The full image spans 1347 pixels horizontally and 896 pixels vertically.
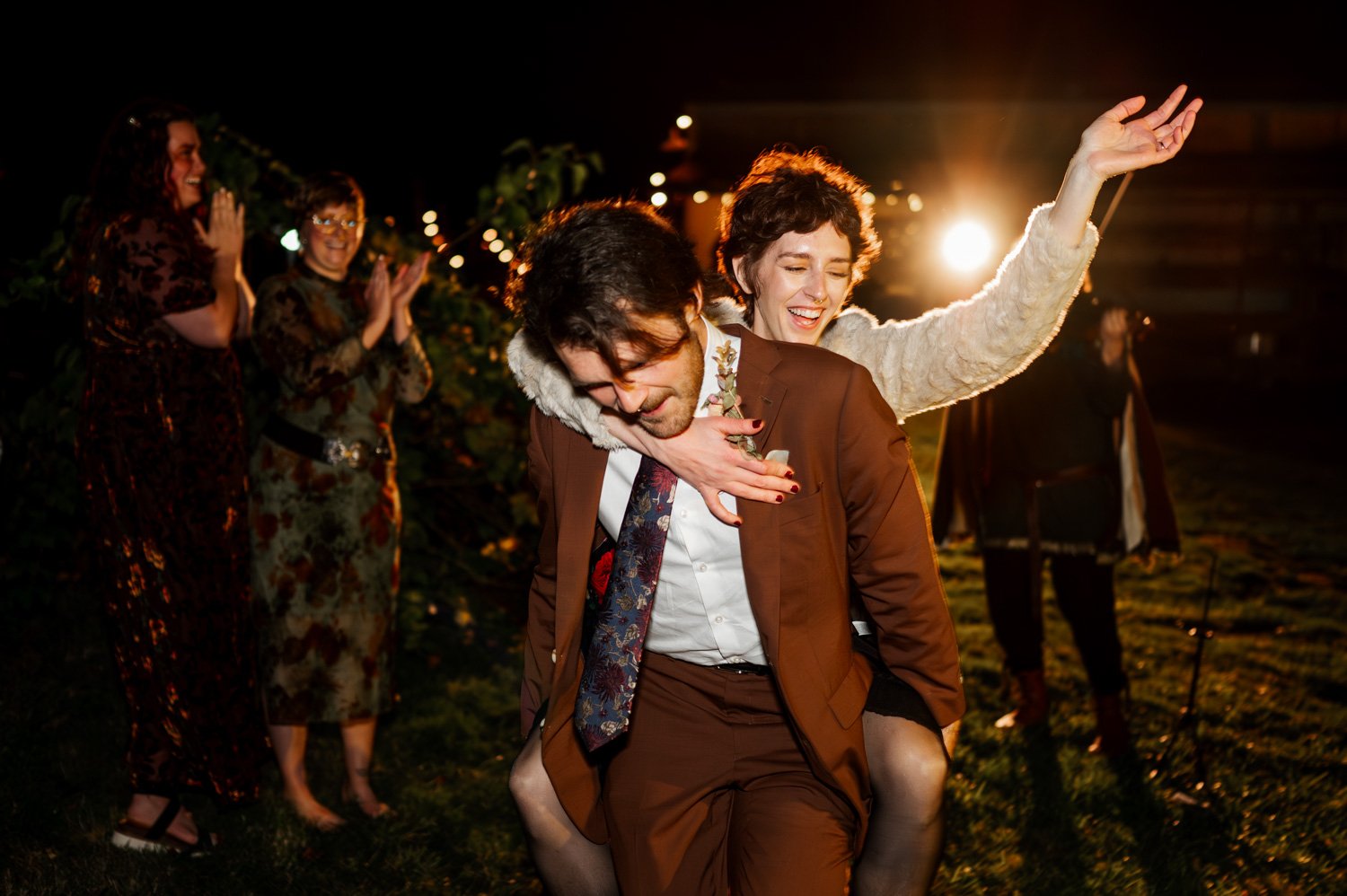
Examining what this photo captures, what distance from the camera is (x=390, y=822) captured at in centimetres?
416

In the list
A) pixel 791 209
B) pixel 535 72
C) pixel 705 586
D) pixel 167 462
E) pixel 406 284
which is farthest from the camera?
pixel 535 72

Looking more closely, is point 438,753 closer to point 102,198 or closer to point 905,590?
point 102,198

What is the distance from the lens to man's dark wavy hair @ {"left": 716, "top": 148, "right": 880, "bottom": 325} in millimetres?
2938

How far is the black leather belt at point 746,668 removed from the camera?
252cm

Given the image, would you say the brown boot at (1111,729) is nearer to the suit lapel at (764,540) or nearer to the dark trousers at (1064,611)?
the dark trousers at (1064,611)

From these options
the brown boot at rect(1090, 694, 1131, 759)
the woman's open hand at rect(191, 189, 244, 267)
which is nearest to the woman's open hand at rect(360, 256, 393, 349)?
the woman's open hand at rect(191, 189, 244, 267)

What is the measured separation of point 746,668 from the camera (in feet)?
8.30

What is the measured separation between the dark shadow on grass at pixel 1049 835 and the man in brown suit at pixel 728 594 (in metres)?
1.63

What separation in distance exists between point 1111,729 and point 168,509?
11.8 feet

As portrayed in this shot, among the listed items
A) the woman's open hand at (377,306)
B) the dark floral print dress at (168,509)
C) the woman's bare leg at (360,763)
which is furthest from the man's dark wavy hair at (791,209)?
the woman's bare leg at (360,763)

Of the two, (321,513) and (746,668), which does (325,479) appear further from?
(746,668)

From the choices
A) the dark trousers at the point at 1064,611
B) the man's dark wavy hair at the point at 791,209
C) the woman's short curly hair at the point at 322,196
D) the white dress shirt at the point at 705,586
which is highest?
the woman's short curly hair at the point at 322,196

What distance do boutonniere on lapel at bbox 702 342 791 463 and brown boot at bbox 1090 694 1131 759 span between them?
289 centimetres

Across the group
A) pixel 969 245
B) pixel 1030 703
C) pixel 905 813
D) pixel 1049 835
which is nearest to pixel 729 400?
pixel 905 813
